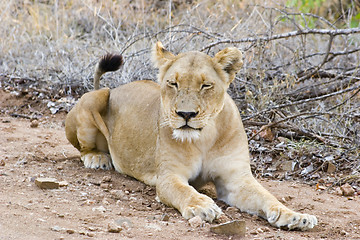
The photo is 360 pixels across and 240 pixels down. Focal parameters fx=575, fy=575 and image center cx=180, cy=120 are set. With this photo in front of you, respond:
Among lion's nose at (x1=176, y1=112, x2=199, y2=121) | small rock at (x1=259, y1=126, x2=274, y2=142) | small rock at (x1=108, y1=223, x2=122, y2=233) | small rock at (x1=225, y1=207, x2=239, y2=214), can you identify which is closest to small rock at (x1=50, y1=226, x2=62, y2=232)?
small rock at (x1=108, y1=223, x2=122, y2=233)

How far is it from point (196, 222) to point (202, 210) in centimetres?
12

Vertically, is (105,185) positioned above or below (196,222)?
below

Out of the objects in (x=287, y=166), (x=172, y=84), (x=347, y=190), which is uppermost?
(x=172, y=84)

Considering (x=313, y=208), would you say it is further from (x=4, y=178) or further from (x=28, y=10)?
(x=28, y=10)

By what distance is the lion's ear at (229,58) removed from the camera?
148 inches

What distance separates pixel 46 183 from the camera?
3756mm

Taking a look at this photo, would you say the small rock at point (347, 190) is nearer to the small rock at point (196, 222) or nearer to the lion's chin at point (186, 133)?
the lion's chin at point (186, 133)

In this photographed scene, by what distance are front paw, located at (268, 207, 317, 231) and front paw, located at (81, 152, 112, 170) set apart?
197 centimetres

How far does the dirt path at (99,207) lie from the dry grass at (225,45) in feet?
3.51

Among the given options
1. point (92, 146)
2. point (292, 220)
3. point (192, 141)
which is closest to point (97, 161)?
point (92, 146)

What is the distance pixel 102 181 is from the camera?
4.28 meters

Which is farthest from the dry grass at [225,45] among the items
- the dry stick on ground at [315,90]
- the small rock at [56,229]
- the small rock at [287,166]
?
the small rock at [56,229]

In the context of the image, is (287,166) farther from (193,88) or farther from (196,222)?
(196,222)

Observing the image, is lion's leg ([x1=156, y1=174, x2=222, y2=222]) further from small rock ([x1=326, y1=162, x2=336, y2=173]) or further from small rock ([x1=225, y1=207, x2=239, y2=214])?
small rock ([x1=326, y1=162, x2=336, y2=173])
